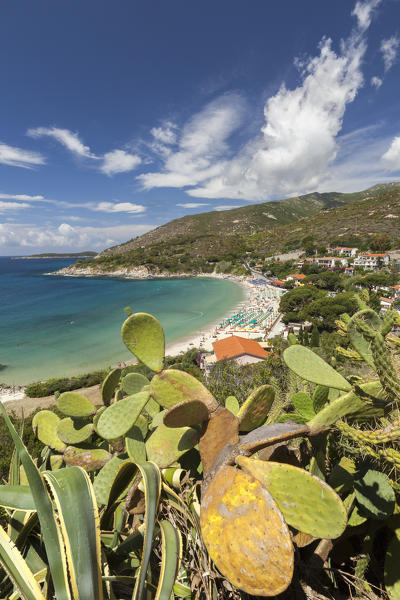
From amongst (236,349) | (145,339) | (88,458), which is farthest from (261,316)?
(145,339)

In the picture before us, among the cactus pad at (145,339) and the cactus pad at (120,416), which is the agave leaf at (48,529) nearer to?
the cactus pad at (120,416)

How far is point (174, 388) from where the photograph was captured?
3.79ft

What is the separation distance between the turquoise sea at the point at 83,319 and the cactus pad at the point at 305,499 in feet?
70.7

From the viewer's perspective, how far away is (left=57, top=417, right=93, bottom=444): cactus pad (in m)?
1.77

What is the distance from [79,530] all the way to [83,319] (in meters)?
38.7

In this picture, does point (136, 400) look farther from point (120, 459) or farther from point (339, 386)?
point (339, 386)

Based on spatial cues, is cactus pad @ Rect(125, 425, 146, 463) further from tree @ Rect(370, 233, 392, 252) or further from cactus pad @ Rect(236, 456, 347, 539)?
tree @ Rect(370, 233, 392, 252)

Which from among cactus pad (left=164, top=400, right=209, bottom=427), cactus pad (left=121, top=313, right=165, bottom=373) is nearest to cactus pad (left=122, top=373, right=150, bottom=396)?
cactus pad (left=121, top=313, right=165, bottom=373)

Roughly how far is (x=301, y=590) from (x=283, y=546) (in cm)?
37

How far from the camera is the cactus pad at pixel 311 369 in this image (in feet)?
3.85

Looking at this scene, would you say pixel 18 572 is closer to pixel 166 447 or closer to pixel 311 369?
pixel 166 447

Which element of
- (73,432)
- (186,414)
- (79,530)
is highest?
(186,414)

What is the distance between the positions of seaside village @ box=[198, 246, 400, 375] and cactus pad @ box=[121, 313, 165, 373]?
426 inches

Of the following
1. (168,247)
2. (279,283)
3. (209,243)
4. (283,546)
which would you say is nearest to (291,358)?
(283,546)
